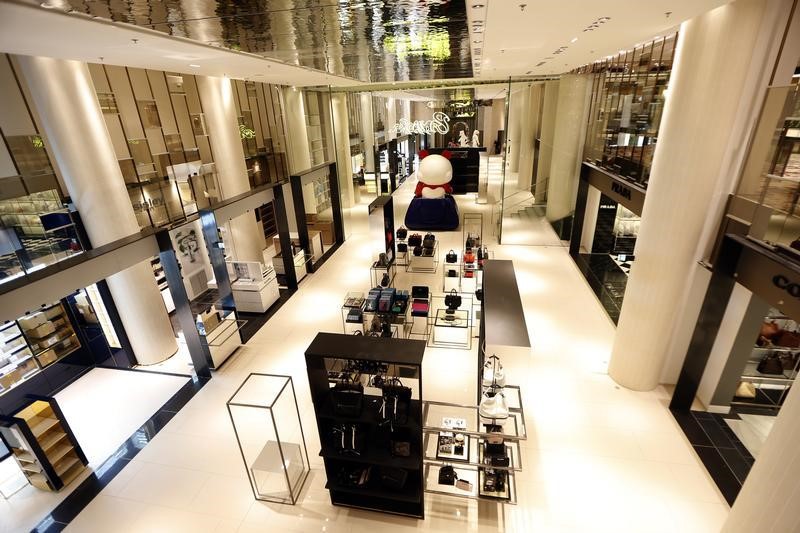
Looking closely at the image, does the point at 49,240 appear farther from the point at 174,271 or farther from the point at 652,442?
the point at 652,442

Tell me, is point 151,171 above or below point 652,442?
above

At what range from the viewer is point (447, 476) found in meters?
4.64

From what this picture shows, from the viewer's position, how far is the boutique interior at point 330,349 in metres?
4.41

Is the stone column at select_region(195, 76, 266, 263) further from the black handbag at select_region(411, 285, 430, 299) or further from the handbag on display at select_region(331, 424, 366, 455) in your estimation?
the handbag on display at select_region(331, 424, 366, 455)

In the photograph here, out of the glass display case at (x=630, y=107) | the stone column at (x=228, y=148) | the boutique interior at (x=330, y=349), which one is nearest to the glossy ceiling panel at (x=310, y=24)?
the boutique interior at (x=330, y=349)

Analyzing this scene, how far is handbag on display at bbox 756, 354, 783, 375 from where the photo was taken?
5953 millimetres

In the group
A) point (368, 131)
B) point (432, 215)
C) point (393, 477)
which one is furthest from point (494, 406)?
point (368, 131)

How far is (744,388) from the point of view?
598 cm

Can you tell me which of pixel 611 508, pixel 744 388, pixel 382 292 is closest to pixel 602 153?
pixel 744 388

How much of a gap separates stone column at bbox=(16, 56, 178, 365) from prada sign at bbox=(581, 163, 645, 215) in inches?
361

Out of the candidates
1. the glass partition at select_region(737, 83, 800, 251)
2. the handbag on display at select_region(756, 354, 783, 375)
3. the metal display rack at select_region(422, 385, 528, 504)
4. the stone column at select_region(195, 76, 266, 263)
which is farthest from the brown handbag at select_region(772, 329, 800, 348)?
the stone column at select_region(195, 76, 266, 263)

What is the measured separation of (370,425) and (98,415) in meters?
5.05

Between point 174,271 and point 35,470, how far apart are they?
315 centimetres

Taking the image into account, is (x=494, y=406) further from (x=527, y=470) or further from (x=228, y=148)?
(x=228, y=148)
